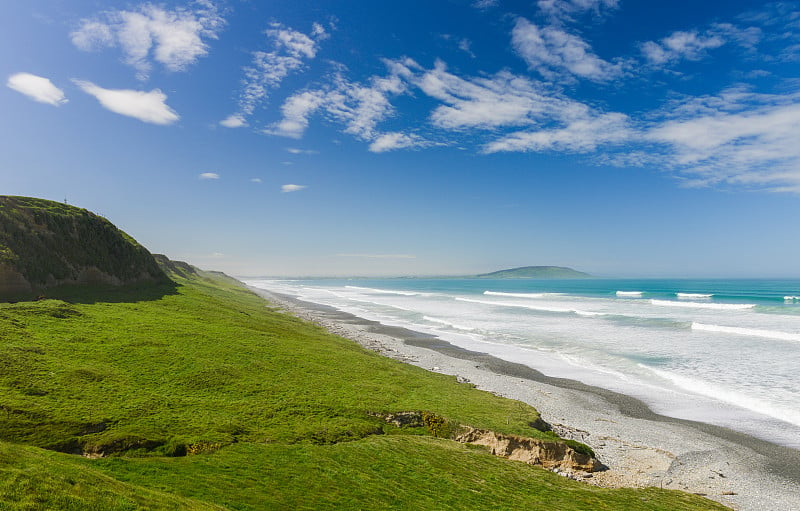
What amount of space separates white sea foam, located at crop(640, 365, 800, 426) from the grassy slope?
64.6 feet

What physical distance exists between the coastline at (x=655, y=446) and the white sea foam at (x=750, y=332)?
1795 inches

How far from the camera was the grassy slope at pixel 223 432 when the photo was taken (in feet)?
45.5

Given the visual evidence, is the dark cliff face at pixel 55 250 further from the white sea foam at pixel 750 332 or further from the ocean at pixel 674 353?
the white sea foam at pixel 750 332

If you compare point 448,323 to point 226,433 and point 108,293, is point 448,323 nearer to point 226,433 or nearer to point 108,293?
point 108,293

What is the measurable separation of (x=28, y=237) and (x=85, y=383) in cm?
2889

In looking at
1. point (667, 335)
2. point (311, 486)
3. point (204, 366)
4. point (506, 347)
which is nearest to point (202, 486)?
point (311, 486)

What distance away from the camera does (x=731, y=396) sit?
1358 inches

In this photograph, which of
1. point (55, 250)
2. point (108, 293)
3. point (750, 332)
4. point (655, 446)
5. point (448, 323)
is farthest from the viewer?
point (448, 323)

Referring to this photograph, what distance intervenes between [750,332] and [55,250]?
101405mm

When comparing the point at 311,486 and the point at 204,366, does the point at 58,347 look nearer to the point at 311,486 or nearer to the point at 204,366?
the point at 204,366

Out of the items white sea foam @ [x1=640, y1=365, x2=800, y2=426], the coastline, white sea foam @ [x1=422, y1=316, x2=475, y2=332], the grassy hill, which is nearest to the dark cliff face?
the grassy hill

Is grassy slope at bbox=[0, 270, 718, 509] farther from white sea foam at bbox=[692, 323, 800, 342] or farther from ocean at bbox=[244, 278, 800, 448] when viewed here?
white sea foam at bbox=[692, 323, 800, 342]

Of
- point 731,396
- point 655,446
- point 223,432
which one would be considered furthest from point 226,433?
point 731,396

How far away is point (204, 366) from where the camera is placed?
90.5 feet
